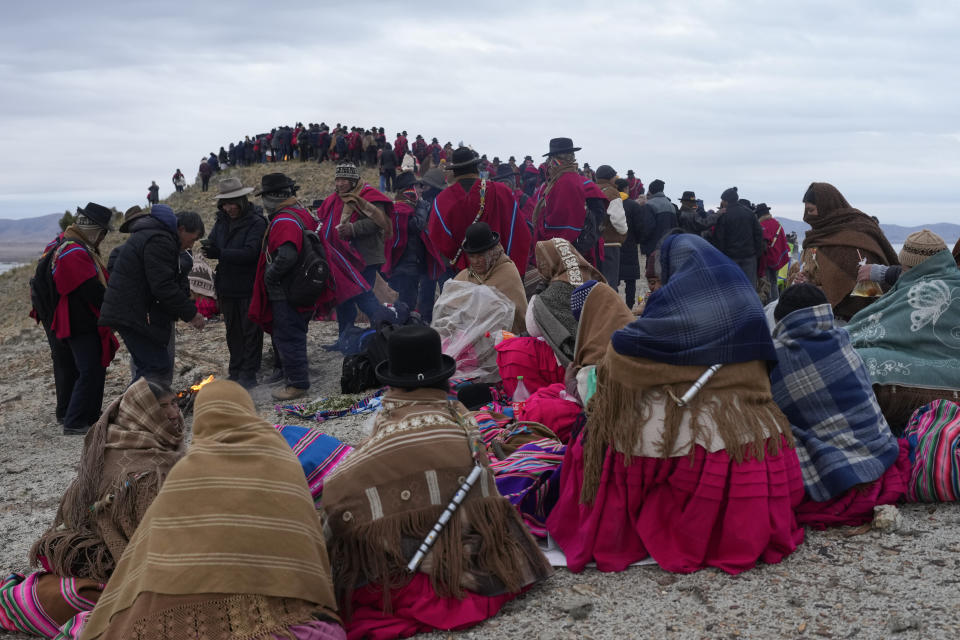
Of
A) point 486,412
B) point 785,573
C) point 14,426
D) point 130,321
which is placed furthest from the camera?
point 14,426

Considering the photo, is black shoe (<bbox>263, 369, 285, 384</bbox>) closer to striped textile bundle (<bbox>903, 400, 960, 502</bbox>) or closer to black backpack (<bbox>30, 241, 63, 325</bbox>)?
A: black backpack (<bbox>30, 241, 63, 325</bbox>)

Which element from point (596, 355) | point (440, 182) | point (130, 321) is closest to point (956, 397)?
point (596, 355)

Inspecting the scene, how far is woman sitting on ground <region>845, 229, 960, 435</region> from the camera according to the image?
4266mm

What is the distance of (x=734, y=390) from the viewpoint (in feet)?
11.0

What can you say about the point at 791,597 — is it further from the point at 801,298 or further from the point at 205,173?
the point at 205,173

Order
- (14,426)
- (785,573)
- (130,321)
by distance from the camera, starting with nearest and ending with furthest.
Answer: (785,573) → (130,321) → (14,426)

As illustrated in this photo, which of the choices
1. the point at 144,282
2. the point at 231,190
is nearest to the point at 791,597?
the point at 144,282

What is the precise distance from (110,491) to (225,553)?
99cm

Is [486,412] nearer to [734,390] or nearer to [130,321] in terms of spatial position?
[734,390]

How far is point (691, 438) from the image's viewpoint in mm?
3338

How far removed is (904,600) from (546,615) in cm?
134

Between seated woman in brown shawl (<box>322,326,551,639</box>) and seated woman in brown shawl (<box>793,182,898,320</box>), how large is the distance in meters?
3.82

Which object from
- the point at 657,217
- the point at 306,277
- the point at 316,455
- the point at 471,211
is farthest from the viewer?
the point at 657,217

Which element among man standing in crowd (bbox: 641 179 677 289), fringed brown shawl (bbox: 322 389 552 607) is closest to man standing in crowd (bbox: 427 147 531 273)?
man standing in crowd (bbox: 641 179 677 289)
